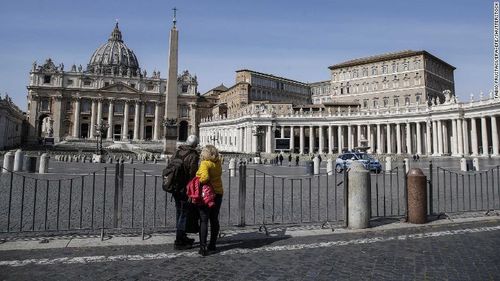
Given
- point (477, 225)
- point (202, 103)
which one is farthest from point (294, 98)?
point (477, 225)

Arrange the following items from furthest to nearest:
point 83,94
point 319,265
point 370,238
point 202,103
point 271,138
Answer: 1. point 202,103
2. point 83,94
3. point 271,138
4. point 370,238
5. point 319,265

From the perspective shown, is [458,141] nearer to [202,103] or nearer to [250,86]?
[250,86]

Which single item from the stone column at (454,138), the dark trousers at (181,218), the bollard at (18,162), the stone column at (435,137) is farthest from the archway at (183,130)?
the dark trousers at (181,218)

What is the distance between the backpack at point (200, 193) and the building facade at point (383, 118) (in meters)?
37.5

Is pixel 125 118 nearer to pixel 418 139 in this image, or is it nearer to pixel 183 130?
pixel 183 130

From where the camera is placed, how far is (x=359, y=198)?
23.5 feet

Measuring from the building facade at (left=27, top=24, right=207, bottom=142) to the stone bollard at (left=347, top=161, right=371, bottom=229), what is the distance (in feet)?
278

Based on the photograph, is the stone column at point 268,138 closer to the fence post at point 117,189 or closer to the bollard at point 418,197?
the bollard at point 418,197

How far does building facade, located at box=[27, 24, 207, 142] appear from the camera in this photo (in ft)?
277

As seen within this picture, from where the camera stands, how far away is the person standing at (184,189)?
5656 millimetres

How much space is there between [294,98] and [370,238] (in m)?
89.6

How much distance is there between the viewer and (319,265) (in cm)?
486

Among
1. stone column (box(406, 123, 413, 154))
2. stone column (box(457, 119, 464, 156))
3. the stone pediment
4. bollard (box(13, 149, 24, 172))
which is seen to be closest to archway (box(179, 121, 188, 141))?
the stone pediment

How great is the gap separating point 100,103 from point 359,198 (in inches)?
3587
